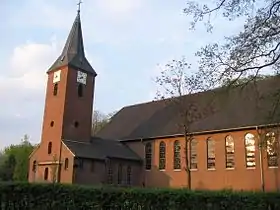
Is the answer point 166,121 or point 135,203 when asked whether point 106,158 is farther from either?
point 135,203

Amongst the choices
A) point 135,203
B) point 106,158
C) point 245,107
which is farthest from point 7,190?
point 245,107

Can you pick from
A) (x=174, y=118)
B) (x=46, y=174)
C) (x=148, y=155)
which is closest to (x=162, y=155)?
(x=148, y=155)

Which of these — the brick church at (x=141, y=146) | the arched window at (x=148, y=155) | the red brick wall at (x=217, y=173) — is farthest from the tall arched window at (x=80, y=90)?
the red brick wall at (x=217, y=173)

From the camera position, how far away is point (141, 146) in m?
39.0

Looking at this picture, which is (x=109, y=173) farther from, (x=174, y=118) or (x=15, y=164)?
(x=15, y=164)

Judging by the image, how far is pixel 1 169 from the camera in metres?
53.9

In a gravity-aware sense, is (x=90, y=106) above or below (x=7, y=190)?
above

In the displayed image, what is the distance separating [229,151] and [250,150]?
1922mm

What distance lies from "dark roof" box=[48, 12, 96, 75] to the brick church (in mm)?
10

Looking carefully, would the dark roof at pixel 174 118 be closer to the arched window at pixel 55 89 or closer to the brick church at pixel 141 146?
the brick church at pixel 141 146

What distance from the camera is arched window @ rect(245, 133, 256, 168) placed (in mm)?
30406

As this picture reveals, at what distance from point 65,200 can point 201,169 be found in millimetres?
21787

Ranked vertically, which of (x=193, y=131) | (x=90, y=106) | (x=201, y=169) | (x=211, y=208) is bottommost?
(x=211, y=208)

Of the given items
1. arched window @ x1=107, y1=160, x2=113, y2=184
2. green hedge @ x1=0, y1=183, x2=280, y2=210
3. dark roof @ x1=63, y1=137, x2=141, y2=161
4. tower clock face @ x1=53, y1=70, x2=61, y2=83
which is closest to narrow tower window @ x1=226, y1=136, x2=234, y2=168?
dark roof @ x1=63, y1=137, x2=141, y2=161
